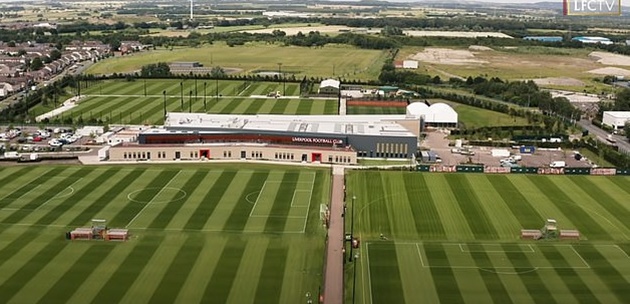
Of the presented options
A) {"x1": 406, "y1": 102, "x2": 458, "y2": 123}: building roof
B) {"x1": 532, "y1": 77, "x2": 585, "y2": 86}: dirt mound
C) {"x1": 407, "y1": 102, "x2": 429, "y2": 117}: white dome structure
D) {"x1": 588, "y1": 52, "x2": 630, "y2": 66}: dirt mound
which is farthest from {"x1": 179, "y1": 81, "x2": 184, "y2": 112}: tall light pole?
{"x1": 588, "y1": 52, "x2": 630, "y2": 66}: dirt mound

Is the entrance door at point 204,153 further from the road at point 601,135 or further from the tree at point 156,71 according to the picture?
the tree at point 156,71

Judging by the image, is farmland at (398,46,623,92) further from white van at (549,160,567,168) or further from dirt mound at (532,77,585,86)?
white van at (549,160,567,168)

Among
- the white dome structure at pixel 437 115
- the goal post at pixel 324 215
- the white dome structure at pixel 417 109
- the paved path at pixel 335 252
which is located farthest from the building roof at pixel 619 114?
the goal post at pixel 324 215

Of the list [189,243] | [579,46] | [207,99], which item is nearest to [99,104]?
[207,99]

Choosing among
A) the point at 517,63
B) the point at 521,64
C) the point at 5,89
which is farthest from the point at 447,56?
the point at 5,89

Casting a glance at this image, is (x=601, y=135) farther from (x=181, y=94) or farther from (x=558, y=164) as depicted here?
(x=181, y=94)

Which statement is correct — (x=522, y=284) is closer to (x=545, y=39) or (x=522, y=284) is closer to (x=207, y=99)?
(x=207, y=99)

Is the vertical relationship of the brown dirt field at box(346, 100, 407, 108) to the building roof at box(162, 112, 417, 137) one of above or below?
above
